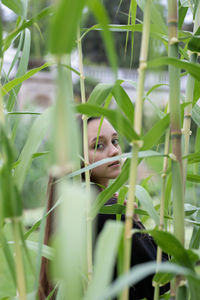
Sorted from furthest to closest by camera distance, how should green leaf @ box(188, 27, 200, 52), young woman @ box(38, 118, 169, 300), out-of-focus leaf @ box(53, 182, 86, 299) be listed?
young woman @ box(38, 118, 169, 300), green leaf @ box(188, 27, 200, 52), out-of-focus leaf @ box(53, 182, 86, 299)

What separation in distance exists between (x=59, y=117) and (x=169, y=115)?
7.3 inches

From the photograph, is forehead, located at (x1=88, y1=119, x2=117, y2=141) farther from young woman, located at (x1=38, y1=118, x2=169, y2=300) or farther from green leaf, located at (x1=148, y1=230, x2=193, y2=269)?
green leaf, located at (x1=148, y1=230, x2=193, y2=269)

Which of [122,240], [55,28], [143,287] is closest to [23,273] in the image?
[122,240]

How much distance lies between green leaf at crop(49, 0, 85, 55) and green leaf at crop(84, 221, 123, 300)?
0.38ft

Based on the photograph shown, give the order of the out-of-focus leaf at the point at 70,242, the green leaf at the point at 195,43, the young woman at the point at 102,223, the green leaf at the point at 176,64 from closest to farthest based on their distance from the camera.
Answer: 1. the out-of-focus leaf at the point at 70,242
2. the green leaf at the point at 176,64
3. the green leaf at the point at 195,43
4. the young woman at the point at 102,223

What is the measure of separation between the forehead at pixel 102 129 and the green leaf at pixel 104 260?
0.47m

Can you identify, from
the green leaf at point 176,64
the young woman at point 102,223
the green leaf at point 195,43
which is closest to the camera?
the green leaf at point 176,64

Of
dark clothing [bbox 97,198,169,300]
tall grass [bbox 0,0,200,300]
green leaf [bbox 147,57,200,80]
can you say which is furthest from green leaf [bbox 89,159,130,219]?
dark clothing [bbox 97,198,169,300]

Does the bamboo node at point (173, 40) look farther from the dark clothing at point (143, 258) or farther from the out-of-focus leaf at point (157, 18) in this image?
the dark clothing at point (143, 258)

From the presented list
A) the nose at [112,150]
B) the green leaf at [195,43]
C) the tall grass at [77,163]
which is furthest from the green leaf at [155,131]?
the nose at [112,150]

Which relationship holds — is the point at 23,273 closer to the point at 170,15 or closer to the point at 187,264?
the point at 187,264

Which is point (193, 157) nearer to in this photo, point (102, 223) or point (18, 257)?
point (18, 257)

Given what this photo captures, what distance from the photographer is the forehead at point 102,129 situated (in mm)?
746

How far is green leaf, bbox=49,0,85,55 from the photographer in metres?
0.23
